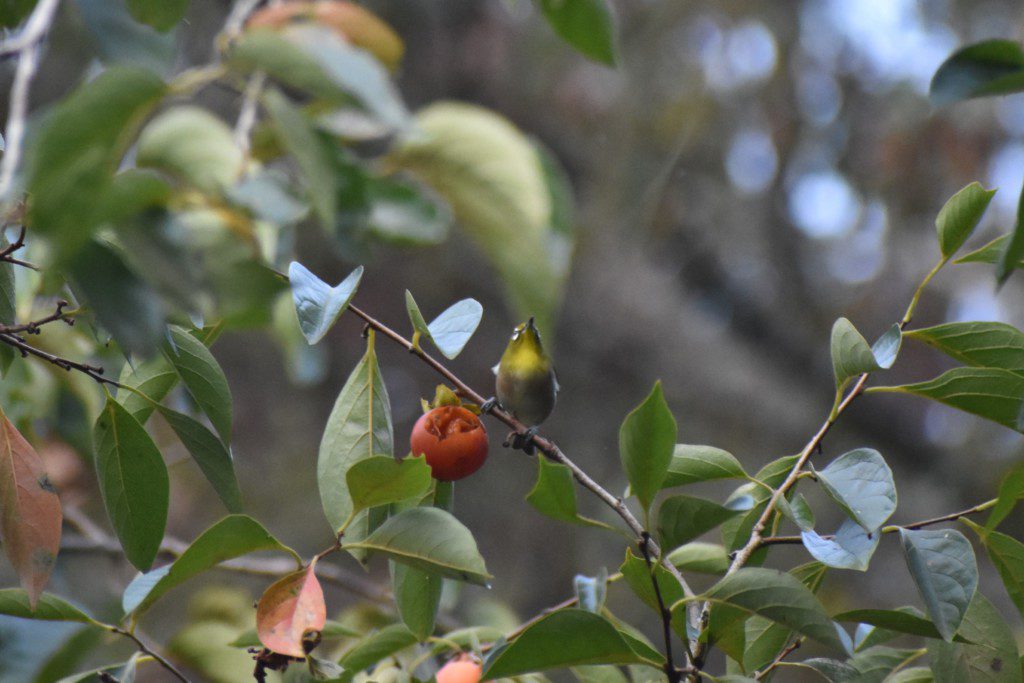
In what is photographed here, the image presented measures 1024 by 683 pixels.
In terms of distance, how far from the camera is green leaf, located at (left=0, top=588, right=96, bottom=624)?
0.56 meters

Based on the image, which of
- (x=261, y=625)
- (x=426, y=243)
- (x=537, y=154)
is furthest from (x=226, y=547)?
(x=537, y=154)

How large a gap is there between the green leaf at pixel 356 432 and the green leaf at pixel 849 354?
27cm

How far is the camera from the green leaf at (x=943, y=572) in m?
0.46

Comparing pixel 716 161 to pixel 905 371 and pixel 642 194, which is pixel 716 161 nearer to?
pixel 642 194

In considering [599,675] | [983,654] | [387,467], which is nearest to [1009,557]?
[983,654]

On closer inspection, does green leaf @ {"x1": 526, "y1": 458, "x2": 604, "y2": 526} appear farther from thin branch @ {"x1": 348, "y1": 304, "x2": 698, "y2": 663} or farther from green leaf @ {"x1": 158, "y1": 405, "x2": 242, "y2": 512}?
green leaf @ {"x1": 158, "y1": 405, "x2": 242, "y2": 512}

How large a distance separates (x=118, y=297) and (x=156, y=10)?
0.30 meters

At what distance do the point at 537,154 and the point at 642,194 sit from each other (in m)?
2.18

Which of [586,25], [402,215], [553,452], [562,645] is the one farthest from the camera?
[402,215]

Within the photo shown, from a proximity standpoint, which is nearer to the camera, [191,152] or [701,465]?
[701,465]

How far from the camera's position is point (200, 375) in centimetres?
55

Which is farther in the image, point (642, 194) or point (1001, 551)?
point (642, 194)

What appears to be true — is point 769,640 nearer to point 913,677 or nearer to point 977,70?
point 913,677

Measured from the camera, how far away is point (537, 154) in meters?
0.91
